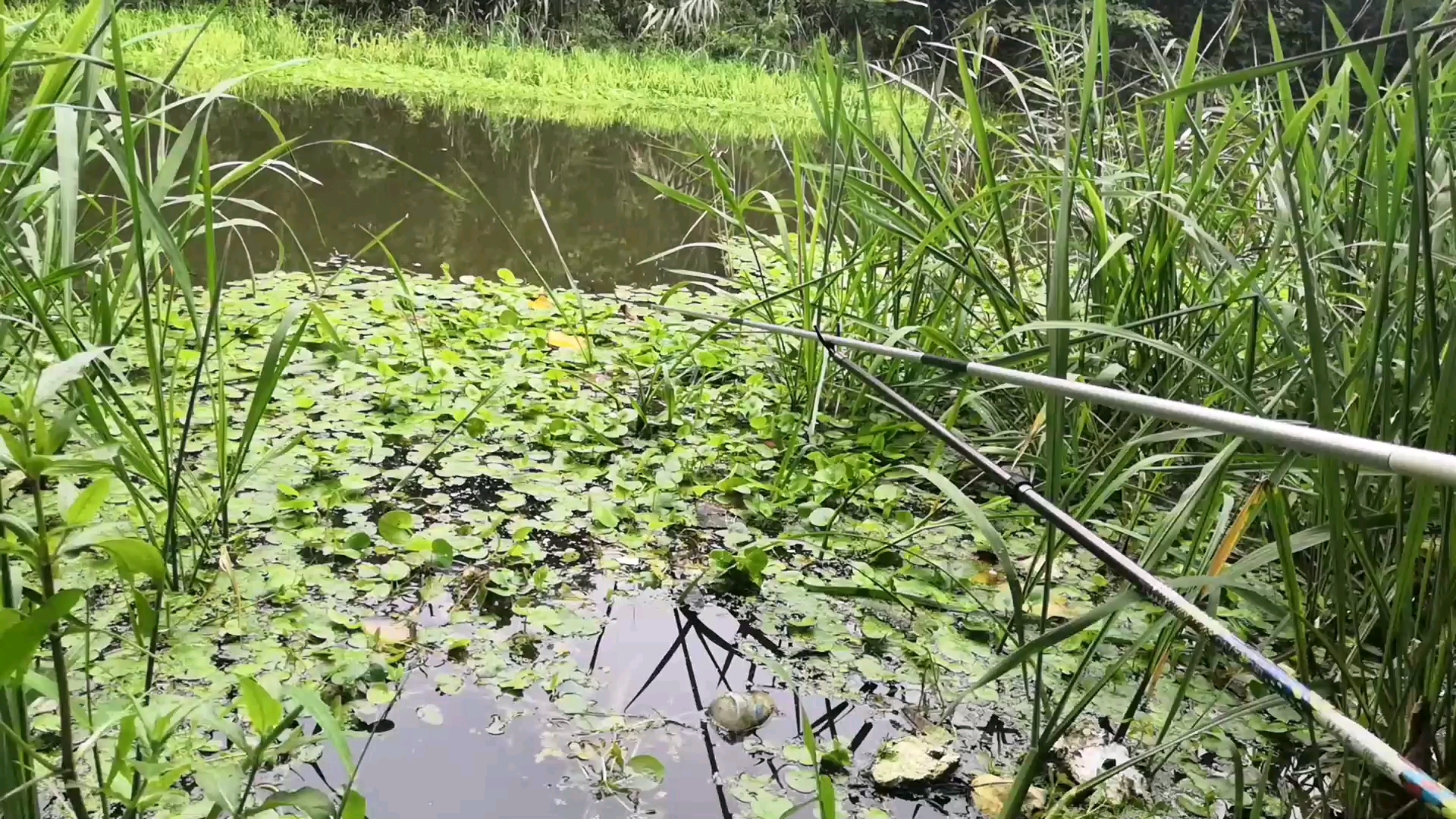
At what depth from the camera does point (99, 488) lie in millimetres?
573

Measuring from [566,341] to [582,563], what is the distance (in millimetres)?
936

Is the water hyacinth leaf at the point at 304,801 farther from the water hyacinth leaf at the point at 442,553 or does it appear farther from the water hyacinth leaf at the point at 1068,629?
the water hyacinth leaf at the point at 442,553

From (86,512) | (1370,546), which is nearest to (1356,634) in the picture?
(1370,546)

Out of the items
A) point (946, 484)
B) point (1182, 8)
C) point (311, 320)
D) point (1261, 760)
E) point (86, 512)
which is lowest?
point (1261, 760)

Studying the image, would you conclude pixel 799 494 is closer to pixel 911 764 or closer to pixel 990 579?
pixel 990 579

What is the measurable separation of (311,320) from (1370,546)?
1858mm

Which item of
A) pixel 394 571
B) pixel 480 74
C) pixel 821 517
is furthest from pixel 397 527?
pixel 480 74

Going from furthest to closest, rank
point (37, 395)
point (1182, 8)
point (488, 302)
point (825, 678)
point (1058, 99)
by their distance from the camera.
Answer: point (1182, 8), point (488, 302), point (1058, 99), point (825, 678), point (37, 395)

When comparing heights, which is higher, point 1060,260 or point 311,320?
point 1060,260

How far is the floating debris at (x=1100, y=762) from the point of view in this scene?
3.13 feet

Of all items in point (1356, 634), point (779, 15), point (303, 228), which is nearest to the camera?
point (1356, 634)

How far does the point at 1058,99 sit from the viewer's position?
164 centimetres

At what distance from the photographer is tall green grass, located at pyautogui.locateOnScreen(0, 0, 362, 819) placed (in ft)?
1.93

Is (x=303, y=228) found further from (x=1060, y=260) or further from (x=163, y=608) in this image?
(x=1060, y=260)
